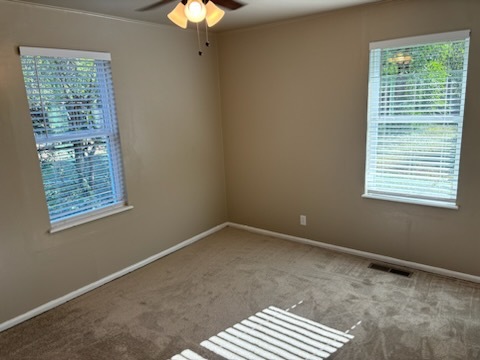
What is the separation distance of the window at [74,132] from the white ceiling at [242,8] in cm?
36

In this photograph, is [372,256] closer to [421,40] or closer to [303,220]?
[303,220]

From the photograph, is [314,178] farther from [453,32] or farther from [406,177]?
[453,32]

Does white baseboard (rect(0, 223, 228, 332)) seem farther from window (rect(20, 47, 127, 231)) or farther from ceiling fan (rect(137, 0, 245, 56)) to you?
ceiling fan (rect(137, 0, 245, 56))

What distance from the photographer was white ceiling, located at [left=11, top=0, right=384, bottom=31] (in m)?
2.75

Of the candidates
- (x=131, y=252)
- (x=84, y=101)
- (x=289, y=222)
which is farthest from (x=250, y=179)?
(x=84, y=101)

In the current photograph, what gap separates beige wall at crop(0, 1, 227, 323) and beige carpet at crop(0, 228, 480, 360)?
0.89 feet

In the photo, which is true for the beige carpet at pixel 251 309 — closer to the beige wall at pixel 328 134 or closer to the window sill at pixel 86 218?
the beige wall at pixel 328 134

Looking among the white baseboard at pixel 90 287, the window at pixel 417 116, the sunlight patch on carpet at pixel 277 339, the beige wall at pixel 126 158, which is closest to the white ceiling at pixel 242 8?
the beige wall at pixel 126 158

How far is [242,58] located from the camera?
408cm

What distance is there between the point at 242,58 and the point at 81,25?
172 centimetres

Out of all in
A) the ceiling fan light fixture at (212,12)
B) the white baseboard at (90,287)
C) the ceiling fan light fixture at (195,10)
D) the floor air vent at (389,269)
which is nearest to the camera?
the ceiling fan light fixture at (195,10)

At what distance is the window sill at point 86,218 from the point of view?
2.99 m

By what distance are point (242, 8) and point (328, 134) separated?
1442mm

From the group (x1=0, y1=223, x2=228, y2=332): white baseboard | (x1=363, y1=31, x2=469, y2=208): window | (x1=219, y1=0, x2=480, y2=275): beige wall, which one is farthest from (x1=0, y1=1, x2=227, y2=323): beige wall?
(x1=363, y1=31, x2=469, y2=208): window
